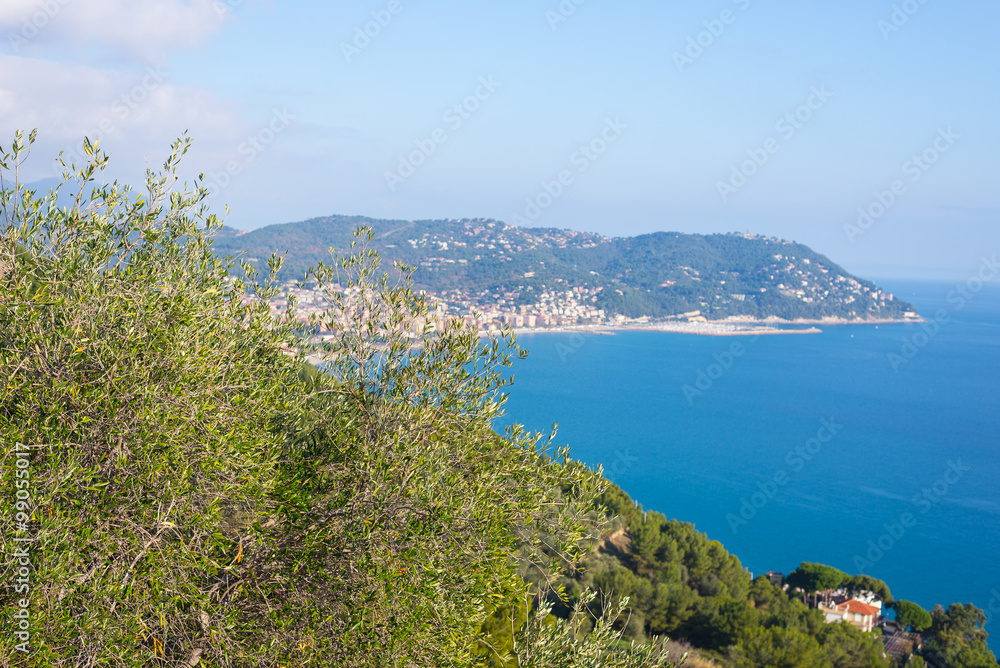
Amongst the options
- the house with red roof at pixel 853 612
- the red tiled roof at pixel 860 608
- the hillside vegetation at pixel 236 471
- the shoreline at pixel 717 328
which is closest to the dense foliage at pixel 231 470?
the hillside vegetation at pixel 236 471

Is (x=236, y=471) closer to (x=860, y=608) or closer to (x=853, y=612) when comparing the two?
(x=853, y=612)

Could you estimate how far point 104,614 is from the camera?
367cm

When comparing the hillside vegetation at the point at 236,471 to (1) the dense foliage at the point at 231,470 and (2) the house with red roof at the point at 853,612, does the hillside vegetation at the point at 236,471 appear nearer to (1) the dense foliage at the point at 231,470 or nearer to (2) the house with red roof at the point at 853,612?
(1) the dense foliage at the point at 231,470

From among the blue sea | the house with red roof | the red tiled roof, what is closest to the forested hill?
the blue sea

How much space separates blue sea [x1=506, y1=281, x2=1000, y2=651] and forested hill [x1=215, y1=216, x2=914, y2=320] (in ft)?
58.6

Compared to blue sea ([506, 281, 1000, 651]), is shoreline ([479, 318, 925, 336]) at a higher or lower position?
higher

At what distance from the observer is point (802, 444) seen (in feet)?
195

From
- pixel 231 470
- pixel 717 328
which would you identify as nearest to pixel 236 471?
pixel 231 470

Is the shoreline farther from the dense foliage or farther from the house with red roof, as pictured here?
the dense foliage

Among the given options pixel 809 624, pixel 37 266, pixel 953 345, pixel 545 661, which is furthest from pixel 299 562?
pixel 953 345

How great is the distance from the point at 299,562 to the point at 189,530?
28.1 inches

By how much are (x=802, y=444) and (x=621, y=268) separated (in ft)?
304

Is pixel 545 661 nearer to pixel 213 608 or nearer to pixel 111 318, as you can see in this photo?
pixel 213 608

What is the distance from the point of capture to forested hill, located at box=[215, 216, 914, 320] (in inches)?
4333
